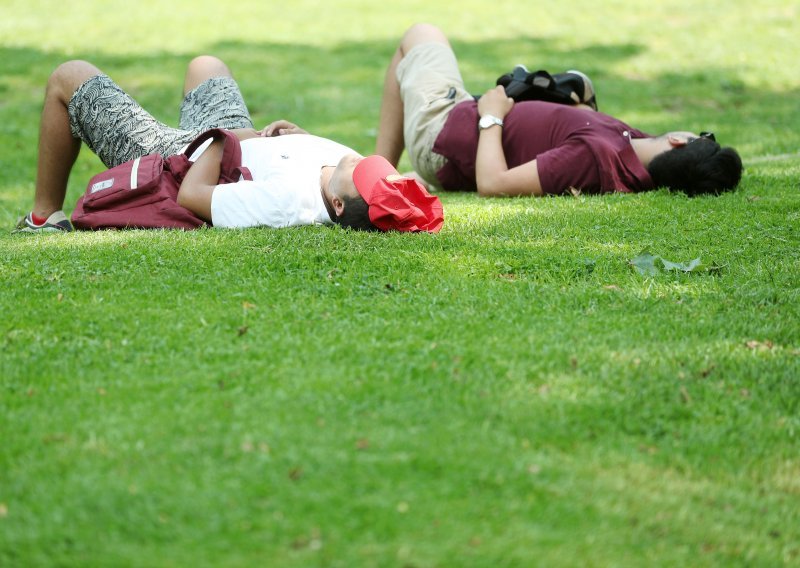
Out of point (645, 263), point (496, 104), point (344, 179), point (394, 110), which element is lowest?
point (645, 263)

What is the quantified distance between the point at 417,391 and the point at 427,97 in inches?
141

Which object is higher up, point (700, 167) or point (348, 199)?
point (700, 167)

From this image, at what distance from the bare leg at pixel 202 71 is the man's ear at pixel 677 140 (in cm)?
272

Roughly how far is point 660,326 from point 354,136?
6.37 meters

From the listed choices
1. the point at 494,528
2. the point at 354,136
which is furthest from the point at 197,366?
the point at 354,136

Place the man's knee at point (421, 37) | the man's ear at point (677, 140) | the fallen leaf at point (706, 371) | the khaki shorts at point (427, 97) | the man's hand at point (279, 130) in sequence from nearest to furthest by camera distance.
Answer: the fallen leaf at point (706, 371), the man's hand at point (279, 130), the man's ear at point (677, 140), the khaki shorts at point (427, 97), the man's knee at point (421, 37)

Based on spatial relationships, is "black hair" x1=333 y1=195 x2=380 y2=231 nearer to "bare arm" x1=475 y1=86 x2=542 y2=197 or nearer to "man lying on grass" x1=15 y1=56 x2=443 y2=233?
"man lying on grass" x1=15 y1=56 x2=443 y2=233

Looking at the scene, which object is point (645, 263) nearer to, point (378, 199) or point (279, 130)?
point (378, 199)

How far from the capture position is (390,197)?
14.1 feet

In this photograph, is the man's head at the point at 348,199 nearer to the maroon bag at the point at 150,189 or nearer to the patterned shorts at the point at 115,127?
the maroon bag at the point at 150,189

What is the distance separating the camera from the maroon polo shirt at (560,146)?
17.6ft

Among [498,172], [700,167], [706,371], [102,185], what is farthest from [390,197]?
[700,167]

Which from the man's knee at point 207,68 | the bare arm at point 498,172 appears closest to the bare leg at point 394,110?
the bare arm at point 498,172

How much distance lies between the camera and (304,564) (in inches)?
79.7
